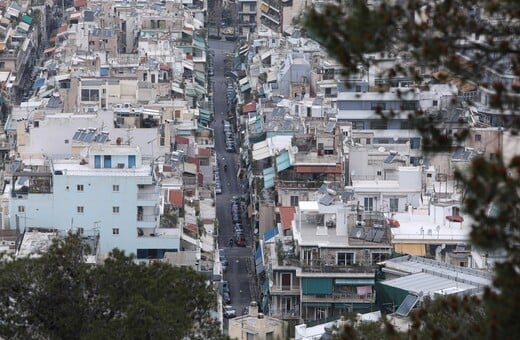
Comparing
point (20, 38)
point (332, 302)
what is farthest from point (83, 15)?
point (332, 302)

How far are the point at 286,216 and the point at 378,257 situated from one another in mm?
5329

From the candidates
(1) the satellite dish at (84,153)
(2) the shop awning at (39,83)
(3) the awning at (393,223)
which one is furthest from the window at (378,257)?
(2) the shop awning at (39,83)

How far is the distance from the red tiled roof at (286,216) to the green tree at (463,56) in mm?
24219

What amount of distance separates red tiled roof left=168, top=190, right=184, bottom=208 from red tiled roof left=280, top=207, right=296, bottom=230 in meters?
2.28

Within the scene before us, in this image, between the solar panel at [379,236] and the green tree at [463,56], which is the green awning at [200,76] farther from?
the green tree at [463,56]

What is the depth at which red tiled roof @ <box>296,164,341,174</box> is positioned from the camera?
41.3 m

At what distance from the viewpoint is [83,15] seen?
2464 inches

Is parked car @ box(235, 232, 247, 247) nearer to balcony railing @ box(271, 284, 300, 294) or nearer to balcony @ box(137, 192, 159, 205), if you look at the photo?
balcony @ box(137, 192, 159, 205)

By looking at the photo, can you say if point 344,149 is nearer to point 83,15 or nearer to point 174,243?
point 174,243

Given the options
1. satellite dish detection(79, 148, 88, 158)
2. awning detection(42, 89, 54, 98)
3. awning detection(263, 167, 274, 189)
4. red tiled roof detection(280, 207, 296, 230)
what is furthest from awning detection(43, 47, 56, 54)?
satellite dish detection(79, 148, 88, 158)

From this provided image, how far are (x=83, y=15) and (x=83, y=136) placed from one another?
76.4ft

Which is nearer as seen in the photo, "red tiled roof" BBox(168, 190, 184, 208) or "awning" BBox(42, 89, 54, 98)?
"red tiled roof" BBox(168, 190, 184, 208)

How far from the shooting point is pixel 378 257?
34.2 metres

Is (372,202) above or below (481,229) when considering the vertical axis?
below
